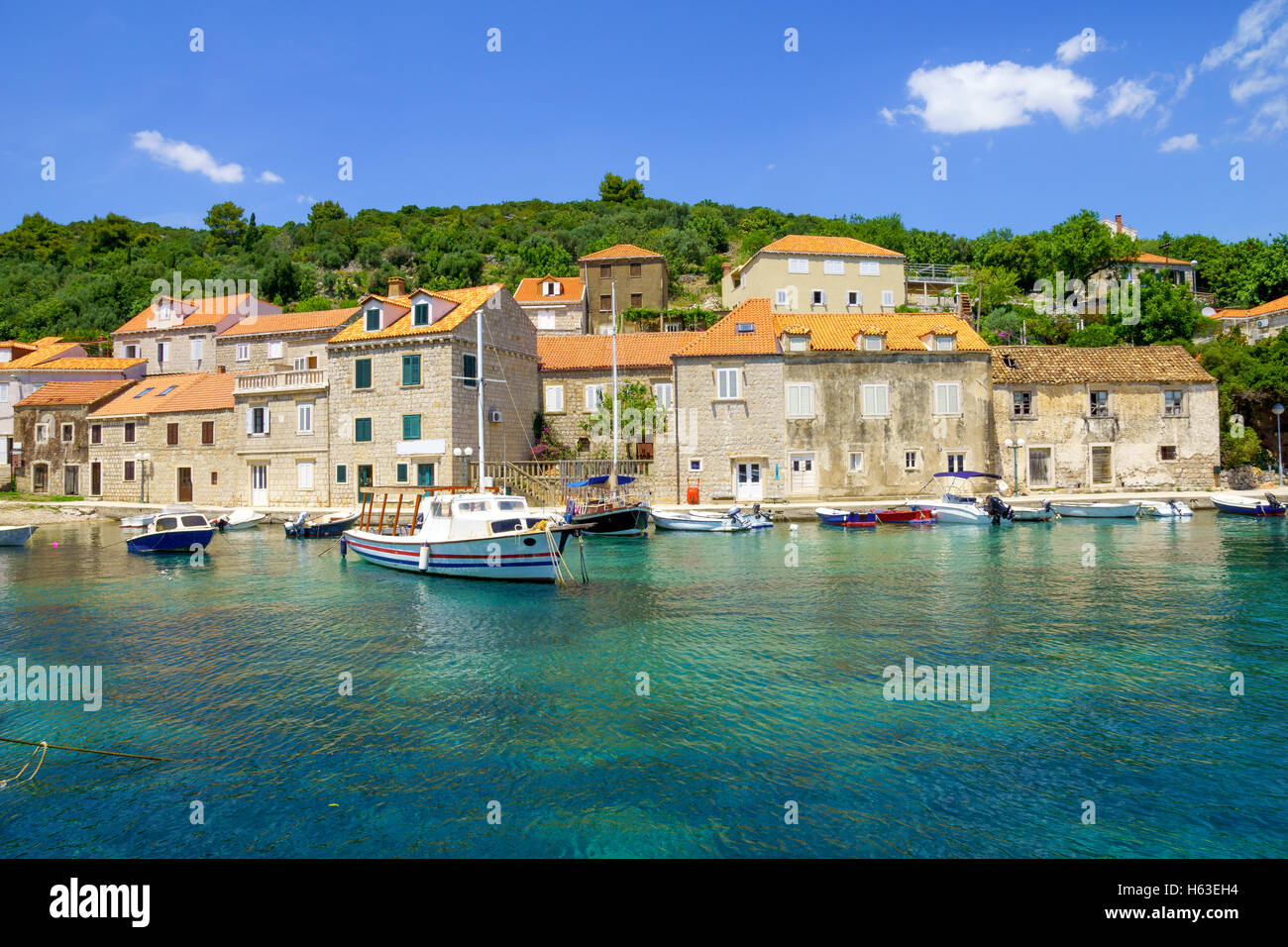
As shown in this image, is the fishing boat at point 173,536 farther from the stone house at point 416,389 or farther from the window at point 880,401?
the window at point 880,401

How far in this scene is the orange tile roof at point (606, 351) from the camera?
45.4 metres

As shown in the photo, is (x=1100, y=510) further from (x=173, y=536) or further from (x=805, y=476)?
(x=173, y=536)

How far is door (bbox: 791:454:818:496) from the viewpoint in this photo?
41.4 m

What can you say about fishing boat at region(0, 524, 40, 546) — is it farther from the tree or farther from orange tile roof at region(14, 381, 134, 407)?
the tree

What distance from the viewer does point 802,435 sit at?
135 feet

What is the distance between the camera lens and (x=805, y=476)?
1633 inches

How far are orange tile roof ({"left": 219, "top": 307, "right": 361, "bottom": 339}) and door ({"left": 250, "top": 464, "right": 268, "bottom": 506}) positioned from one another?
473 inches

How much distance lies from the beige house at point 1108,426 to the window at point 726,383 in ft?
47.4

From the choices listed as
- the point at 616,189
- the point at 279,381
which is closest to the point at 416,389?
the point at 279,381

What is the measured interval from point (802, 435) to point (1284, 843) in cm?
3404

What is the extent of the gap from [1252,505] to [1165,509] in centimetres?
396

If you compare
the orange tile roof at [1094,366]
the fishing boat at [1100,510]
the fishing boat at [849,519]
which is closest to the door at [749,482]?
the fishing boat at [849,519]
